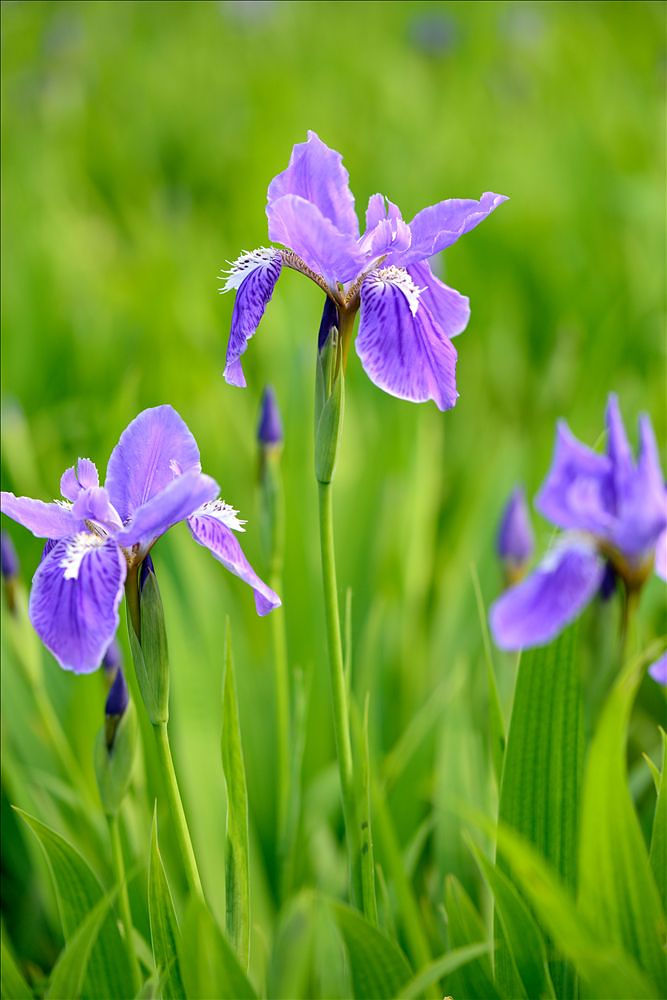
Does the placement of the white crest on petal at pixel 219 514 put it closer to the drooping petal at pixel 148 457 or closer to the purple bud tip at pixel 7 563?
the drooping petal at pixel 148 457

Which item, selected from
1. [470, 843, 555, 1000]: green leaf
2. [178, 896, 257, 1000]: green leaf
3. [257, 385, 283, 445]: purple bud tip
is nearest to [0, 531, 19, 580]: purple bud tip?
[257, 385, 283, 445]: purple bud tip

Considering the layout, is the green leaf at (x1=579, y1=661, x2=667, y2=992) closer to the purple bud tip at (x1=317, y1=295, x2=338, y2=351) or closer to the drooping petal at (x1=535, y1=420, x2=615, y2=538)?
the drooping petal at (x1=535, y1=420, x2=615, y2=538)

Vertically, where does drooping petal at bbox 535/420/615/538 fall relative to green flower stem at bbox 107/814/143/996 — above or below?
above

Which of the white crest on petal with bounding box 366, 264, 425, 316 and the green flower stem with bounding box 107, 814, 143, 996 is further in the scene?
the green flower stem with bounding box 107, 814, 143, 996

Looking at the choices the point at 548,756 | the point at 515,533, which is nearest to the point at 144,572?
the point at 548,756

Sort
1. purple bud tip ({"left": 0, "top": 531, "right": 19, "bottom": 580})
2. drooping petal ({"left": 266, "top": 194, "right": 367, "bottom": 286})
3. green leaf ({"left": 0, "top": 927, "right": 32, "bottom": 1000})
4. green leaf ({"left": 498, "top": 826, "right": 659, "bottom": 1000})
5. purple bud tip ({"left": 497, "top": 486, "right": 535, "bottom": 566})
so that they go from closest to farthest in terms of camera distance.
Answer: green leaf ({"left": 498, "top": 826, "right": 659, "bottom": 1000}), drooping petal ({"left": 266, "top": 194, "right": 367, "bottom": 286}), green leaf ({"left": 0, "top": 927, "right": 32, "bottom": 1000}), purple bud tip ({"left": 0, "top": 531, "right": 19, "bottom": 580}), purple bud tip ({"left": 497, "top": 486, "right": 535, "bottom": 566})

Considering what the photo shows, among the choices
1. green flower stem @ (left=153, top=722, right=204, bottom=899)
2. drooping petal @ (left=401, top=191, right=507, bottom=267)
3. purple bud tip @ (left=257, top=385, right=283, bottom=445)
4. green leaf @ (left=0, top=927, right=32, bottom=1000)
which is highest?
drooping petal @ (left=401, top=191, right=507, bottom=267)
